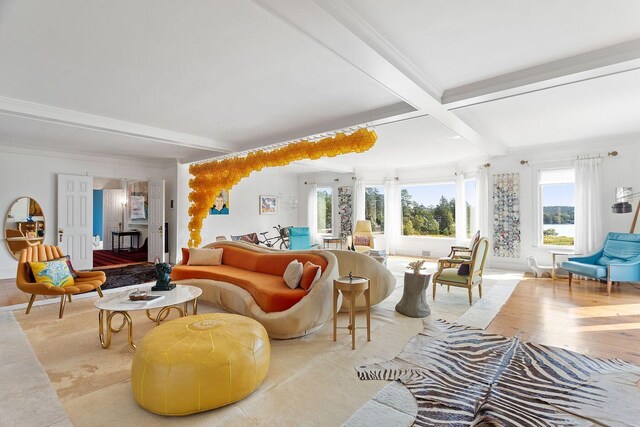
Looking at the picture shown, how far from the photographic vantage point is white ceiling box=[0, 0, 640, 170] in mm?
2373

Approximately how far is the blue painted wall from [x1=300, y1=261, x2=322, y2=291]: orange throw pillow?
9.29 meters

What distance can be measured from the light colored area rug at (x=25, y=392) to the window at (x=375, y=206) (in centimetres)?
846

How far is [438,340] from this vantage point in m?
3.27

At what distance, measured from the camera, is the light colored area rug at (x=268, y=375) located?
2.06m

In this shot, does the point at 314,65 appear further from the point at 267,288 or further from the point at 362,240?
the point at 362,240

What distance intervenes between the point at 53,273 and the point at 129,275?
94.3 inches

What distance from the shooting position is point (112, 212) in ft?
35.0

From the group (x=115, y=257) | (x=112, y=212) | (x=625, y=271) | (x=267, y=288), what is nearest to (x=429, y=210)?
(x=625, y=271)

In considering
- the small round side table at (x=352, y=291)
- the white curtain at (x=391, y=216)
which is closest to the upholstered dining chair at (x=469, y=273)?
the small round side table at (x=352, y=291)

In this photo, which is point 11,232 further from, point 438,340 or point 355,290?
point 438,340

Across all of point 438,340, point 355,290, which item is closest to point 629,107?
point 438,340

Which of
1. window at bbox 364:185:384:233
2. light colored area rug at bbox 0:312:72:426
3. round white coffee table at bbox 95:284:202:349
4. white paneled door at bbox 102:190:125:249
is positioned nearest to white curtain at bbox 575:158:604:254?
window at bbox 364:185:384:233

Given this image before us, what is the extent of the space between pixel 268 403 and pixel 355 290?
4.37 feet

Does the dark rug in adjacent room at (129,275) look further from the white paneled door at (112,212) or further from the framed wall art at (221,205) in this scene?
the white paneled door at (112,212)
